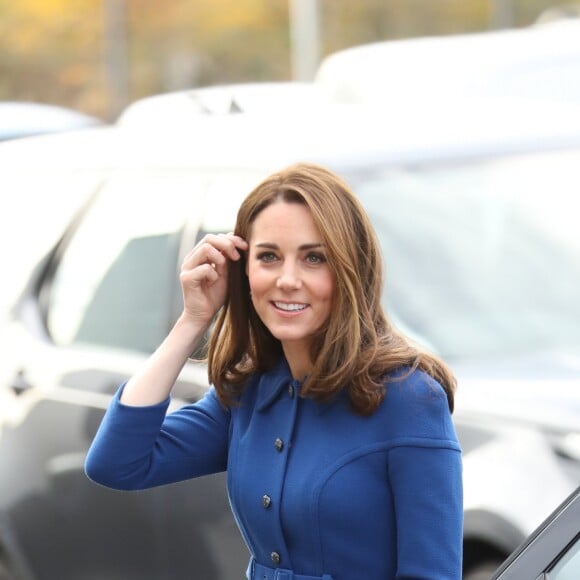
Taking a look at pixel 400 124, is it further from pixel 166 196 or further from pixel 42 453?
pixel 42 453

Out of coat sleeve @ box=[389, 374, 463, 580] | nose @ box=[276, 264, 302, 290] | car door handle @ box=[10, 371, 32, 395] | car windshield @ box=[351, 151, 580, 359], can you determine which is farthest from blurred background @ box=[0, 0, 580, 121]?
coat sleeve @ box=[389, 374, 463, 580]

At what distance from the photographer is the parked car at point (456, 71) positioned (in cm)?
507

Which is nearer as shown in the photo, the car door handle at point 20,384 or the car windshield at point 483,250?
the car windshield at point 483,250

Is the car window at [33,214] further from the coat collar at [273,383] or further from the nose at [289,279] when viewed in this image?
the nose at [289,279]

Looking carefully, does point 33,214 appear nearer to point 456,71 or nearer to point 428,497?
point 456,71

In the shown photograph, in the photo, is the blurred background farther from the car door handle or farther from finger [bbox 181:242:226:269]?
finger [bbox 181:242:226:269]

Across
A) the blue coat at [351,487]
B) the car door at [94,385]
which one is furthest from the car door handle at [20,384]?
the blue coat at [351,487]

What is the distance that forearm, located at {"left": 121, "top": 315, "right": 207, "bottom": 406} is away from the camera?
2.73 metres

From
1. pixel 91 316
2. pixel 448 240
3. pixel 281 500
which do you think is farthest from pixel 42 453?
pixel 281 500

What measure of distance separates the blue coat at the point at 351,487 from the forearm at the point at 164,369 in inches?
7.2

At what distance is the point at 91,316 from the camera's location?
4.79 meters

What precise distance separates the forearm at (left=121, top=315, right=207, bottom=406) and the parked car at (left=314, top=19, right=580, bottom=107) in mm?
2301

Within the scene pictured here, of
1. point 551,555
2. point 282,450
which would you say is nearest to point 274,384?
point 282,450

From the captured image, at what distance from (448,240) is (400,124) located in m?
0.38
